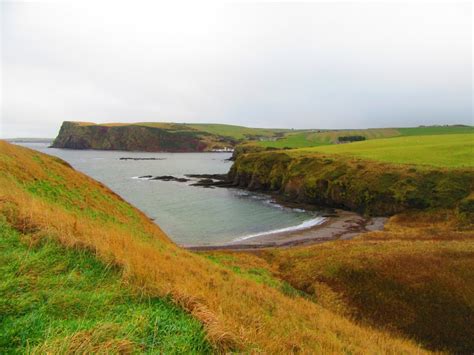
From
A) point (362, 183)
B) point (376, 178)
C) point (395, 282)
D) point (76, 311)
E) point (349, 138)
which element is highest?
point (349, 138)

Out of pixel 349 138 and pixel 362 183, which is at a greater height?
pixel 349 138

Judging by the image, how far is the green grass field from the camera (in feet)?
15.1

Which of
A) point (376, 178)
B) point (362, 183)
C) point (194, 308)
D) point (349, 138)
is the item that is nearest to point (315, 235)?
point (362, 183)

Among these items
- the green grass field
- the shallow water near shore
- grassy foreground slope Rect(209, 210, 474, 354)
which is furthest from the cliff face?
the green grass field

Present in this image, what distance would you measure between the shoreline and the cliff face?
13.4 feet

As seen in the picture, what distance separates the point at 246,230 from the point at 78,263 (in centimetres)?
3139

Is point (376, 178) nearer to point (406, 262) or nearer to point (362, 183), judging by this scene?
point (362, 183)

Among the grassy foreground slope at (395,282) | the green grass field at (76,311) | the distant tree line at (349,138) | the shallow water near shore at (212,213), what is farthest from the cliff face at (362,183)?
the distant tree line at (349,138)

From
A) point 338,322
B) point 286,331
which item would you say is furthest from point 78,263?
point 338,322

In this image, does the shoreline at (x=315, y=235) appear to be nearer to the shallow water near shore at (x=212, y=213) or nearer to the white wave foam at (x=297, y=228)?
the white wave foam at (x=297, y=228)

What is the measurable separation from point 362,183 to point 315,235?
18.5m

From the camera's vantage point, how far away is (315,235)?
33.8m

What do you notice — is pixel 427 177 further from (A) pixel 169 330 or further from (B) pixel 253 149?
(B) pixel 253 149

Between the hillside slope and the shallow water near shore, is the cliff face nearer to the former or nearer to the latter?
the hillside slope
